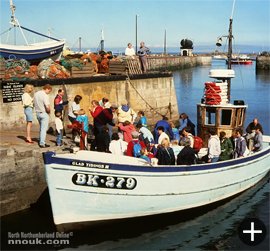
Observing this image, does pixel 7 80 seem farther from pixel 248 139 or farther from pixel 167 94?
pixel 167 94

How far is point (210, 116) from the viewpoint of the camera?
15.1m

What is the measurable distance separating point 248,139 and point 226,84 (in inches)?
78.3

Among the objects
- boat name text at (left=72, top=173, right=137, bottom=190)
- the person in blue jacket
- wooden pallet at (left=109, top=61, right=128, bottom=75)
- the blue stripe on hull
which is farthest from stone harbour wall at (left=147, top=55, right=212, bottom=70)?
boat name text at (left=72, top=173, right=137, bottom=190)

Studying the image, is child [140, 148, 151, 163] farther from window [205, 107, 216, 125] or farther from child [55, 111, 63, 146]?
window [205, 107, 216, 125]

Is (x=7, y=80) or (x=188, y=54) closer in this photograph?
(x=7, y=80)

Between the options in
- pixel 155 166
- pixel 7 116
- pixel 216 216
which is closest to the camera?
pixel 155 166

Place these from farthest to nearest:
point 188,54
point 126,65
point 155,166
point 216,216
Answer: point 188,54, point 126,65, point 216,216, point 155,166

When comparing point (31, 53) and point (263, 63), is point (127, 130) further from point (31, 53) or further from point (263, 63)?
point (263, 63)

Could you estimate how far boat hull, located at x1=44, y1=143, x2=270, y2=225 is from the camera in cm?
1038

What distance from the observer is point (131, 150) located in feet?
37.8

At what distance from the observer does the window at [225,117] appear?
1477 centimetres

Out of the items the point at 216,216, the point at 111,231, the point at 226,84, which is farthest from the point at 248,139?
the point at 111,231

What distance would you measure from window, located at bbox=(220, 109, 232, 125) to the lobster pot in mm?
379

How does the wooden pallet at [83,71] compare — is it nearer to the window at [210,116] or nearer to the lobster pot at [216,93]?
the lobster pot at [216,93]
